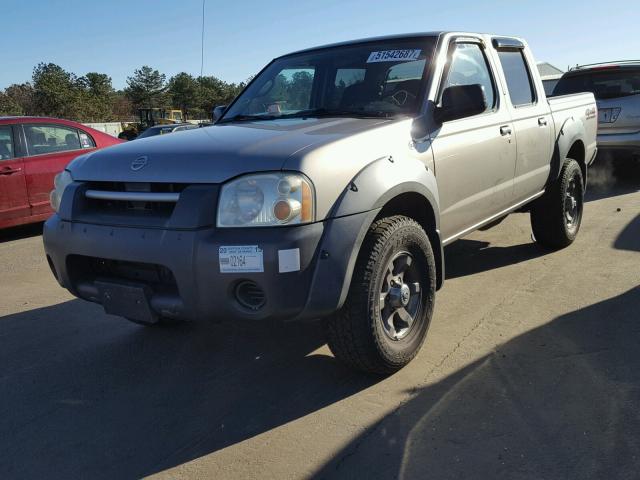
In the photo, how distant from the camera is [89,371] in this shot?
11.4 ft

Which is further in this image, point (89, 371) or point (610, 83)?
point (610, 83)

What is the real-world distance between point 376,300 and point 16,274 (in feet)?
14.3

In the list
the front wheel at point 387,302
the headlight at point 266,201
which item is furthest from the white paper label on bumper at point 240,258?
the front wheel at point 387,302

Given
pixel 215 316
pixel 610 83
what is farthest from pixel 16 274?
pixel 610 83

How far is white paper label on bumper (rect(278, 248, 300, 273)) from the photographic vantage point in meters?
2.54

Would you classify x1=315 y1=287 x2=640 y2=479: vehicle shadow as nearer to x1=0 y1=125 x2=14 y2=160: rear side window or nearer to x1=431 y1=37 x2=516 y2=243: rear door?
x1=431 y1=37 x2=516 y2=243: rear door

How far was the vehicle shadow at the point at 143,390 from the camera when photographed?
104 inches

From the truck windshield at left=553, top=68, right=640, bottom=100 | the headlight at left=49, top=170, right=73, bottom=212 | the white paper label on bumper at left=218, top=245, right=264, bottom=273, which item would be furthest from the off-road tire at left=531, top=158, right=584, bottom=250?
the truck windshield at left=553, top=68, right=640, bottom=100

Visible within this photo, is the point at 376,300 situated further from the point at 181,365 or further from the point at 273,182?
the point at 181,365

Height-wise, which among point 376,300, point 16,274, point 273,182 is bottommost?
point 16,274

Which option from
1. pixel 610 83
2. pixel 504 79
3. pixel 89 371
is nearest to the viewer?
pixel 89 371

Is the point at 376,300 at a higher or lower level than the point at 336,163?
lower

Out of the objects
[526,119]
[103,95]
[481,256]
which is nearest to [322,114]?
[526,119]

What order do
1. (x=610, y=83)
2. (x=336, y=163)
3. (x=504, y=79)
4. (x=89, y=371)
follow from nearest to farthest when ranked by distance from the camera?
(x=336, y=163)
(x=89, y=371)
(x=504, y=79)
(x=610, y=83)
